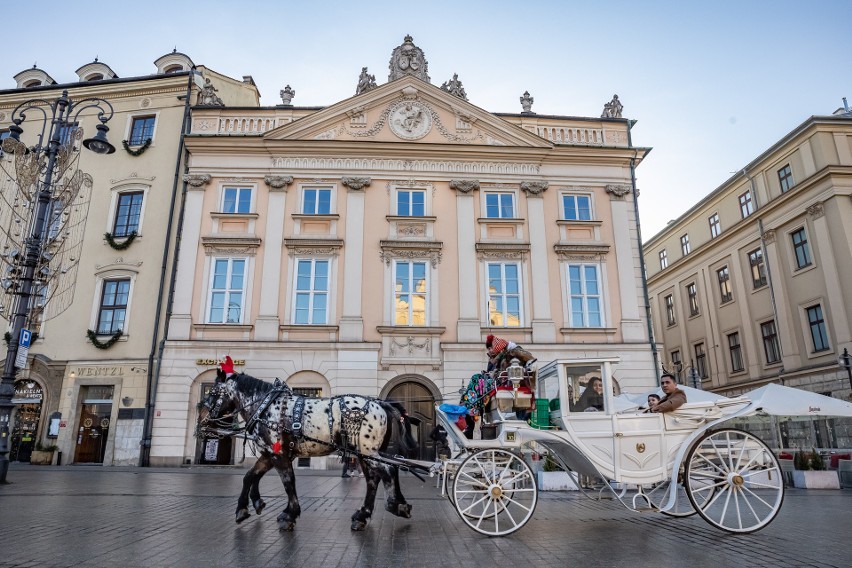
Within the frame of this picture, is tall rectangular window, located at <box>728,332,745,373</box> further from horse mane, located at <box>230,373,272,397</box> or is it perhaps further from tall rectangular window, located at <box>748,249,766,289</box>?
horse mane, located at <box>230,373,272,397</box>

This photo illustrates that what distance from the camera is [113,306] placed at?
20.4 m

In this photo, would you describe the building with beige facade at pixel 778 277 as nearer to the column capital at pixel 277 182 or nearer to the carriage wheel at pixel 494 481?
the carriage wheel at pixel 494 481

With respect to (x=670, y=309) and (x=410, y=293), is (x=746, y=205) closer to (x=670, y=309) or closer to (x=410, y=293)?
(x=670, y=309)

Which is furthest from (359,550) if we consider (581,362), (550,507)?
(550,507)

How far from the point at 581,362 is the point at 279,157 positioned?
17484mm

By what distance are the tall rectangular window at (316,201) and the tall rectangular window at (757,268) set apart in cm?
2322

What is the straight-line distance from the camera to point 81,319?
66.6ft

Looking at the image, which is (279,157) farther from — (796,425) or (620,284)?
(796,425)

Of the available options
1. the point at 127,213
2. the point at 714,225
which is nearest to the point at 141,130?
the point at 127,213

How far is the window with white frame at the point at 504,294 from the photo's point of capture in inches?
778

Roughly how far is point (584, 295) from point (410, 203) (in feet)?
24.9

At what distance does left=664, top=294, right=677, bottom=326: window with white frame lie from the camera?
37438 millimetres

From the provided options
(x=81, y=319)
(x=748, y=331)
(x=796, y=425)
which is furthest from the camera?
(x=748, y=331)

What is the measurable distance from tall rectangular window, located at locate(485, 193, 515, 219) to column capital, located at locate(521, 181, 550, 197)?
56 cm
